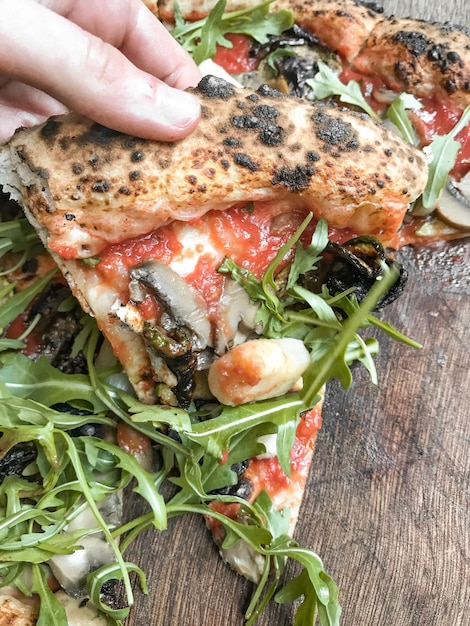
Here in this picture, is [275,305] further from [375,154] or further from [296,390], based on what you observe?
[375,154]

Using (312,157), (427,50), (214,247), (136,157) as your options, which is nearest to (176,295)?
(214,247)

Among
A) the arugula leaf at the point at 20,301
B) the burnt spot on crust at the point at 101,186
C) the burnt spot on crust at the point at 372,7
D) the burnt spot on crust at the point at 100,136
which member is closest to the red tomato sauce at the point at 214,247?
the burnt spot on crust at the point at 101,186

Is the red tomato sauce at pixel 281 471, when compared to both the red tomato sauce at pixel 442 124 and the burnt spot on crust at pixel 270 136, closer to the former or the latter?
the burnt spot on crust at pixel 270 136

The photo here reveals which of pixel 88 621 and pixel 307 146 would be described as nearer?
pixel 307 146

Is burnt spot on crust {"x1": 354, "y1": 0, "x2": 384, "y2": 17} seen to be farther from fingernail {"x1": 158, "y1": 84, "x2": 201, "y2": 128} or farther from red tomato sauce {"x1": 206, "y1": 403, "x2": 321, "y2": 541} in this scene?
red tomato sauce {"x1": 206, "y1": 403, "x2": 321, "y2": 541}

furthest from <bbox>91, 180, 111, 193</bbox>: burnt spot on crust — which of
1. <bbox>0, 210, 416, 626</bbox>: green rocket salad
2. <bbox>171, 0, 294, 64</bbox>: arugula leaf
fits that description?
<bbox>171, 0, 294, 64</bbox>: arugula leaf

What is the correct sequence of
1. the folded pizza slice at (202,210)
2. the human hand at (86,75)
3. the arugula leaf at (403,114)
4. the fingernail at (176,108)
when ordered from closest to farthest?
the human hand at (86,75), the fingernail at (176,108), the folded pizza slice at (202,210), the arugula leaf at (403,114)

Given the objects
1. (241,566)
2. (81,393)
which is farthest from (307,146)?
(241,566)
